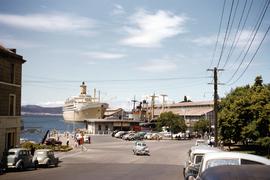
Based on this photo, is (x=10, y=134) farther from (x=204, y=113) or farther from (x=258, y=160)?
(x=204, y=113)

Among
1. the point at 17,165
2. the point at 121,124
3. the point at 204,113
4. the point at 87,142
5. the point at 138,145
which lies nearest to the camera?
the point at 17,165

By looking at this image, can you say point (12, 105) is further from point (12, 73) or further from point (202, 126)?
point (202, 126)

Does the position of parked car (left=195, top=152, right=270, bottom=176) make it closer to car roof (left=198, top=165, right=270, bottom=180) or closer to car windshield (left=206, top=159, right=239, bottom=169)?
car windshield (left=206, top=159, right=239, bottom=169)

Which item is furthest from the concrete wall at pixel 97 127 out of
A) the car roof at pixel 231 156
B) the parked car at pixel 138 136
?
the car roof at pixel 231 156

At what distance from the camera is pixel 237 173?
5023 mm

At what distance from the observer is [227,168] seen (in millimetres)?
5352

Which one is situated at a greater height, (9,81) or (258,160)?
(9,81)

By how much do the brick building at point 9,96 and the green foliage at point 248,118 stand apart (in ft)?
84.2

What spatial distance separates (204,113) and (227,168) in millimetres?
150547

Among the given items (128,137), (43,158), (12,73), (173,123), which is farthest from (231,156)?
(173,123)

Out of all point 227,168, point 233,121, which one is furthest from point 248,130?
point 227,168

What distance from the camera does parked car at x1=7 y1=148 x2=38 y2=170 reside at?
30750 mm

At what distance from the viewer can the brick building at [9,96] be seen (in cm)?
3812

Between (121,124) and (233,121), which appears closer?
(233,121)
